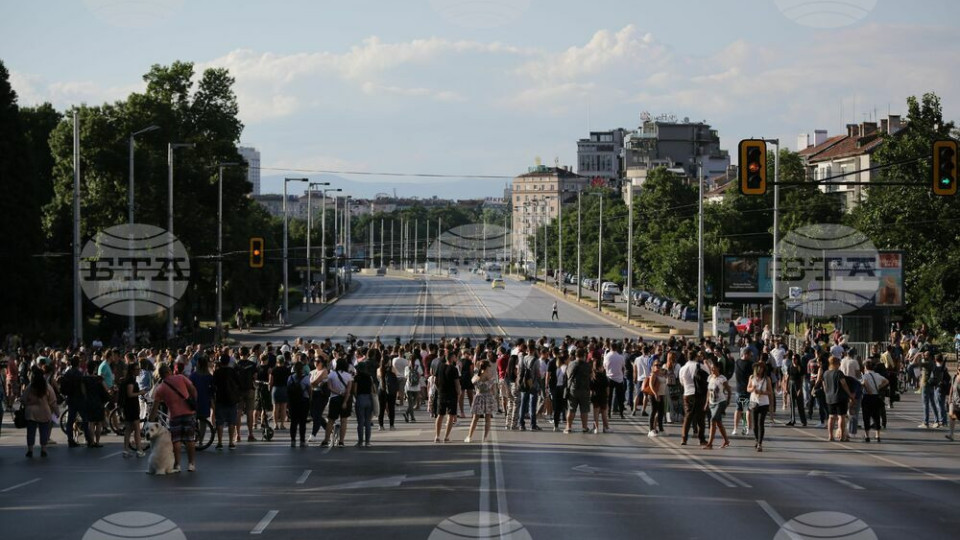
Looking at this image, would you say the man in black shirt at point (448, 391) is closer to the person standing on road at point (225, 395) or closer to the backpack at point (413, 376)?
the person standing on road at point (225, 395)

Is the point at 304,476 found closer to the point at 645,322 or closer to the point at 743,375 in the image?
the point at 743,375

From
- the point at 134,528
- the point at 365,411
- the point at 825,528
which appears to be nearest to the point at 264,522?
the point at 134,528

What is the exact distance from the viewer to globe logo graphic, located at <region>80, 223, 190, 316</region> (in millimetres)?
63156

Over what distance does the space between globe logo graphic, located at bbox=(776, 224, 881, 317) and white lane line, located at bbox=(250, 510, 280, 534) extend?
138ft

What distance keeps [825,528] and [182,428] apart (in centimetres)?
993

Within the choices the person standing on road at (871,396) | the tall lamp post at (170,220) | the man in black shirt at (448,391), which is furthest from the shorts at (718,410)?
the tall lamp post at (170,220)

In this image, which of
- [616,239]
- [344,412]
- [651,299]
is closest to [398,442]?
[344,412]

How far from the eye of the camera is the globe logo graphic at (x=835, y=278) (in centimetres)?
5394

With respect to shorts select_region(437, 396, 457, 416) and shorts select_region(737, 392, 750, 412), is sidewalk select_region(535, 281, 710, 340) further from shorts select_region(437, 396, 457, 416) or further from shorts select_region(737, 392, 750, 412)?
shorts select_region(437, 396, 457, 416)

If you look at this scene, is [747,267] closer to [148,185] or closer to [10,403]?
[148,185]

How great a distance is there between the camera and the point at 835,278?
55.3m

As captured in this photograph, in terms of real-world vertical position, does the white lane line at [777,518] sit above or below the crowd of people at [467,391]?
below

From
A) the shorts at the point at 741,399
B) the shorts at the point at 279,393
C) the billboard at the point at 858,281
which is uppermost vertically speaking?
the billboard at the point at 858,281

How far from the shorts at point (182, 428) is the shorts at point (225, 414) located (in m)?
3.22
